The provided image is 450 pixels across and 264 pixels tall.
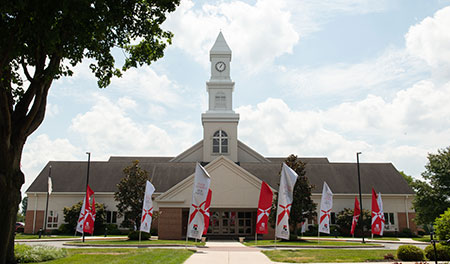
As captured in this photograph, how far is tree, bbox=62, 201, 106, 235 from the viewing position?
38781 millimetres

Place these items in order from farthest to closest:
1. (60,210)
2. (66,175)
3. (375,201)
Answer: (66,175), (60,210), (375,201)

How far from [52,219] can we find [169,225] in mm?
15678

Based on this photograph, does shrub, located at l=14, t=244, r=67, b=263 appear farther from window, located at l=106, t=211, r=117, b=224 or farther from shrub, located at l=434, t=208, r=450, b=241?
window, located at l=106, t=211, r=117, b=224

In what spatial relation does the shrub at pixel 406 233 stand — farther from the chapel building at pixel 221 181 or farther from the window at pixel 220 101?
the window at pixel 220 101

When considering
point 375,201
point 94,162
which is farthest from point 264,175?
point 94,162

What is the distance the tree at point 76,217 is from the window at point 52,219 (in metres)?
2.25

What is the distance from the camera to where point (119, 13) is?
11875 mm

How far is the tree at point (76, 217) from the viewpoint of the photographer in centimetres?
3878

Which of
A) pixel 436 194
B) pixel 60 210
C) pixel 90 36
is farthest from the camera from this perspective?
pixel 60 210

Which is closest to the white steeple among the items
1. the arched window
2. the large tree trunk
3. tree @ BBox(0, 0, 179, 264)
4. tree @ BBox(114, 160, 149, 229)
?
the arched window

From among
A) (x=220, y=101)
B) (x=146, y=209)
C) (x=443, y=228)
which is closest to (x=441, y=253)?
(x=443, y=228)

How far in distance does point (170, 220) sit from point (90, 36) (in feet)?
79.2

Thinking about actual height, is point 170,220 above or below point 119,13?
below

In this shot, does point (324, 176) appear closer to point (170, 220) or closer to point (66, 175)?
point (170, 220)
